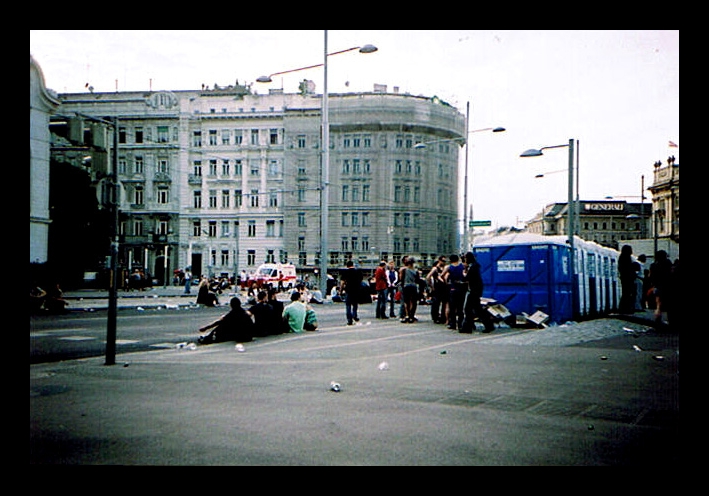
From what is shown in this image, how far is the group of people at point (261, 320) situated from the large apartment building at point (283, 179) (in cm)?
283

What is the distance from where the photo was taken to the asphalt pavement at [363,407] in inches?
203

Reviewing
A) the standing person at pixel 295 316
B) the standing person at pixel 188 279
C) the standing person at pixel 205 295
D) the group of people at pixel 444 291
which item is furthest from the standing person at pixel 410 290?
the standing person at pixel 188 279

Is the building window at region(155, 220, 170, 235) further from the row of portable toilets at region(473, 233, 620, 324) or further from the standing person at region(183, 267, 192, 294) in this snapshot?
the row of portable toilets at region(473, 233, 620, 324)

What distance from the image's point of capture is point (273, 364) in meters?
10.1

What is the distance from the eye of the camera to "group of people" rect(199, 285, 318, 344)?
13523 millimetres

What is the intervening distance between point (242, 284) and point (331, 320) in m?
6.35

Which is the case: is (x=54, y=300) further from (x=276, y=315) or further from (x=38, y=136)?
(x=38, y=136)

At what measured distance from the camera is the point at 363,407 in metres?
6.84

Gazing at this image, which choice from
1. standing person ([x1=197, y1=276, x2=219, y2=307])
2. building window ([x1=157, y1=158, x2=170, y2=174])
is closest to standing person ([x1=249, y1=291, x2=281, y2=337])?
building window ([x1=157, y1=158, x2=170, y2=174])

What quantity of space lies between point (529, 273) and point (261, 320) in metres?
7.62

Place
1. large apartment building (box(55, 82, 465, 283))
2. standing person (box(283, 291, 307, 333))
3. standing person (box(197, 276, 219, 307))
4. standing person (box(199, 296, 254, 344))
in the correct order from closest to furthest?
standing person (box(199, 296, 254, 344)) → standing person (box(283, 291, 307, 333)) → large apartment building (box(55, 82, 465, 283)) → standing person (box(197, 276, 219, 307))

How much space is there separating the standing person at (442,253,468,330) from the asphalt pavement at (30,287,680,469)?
13.6ft

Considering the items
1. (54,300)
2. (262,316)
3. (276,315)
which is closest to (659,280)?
(276,315)
